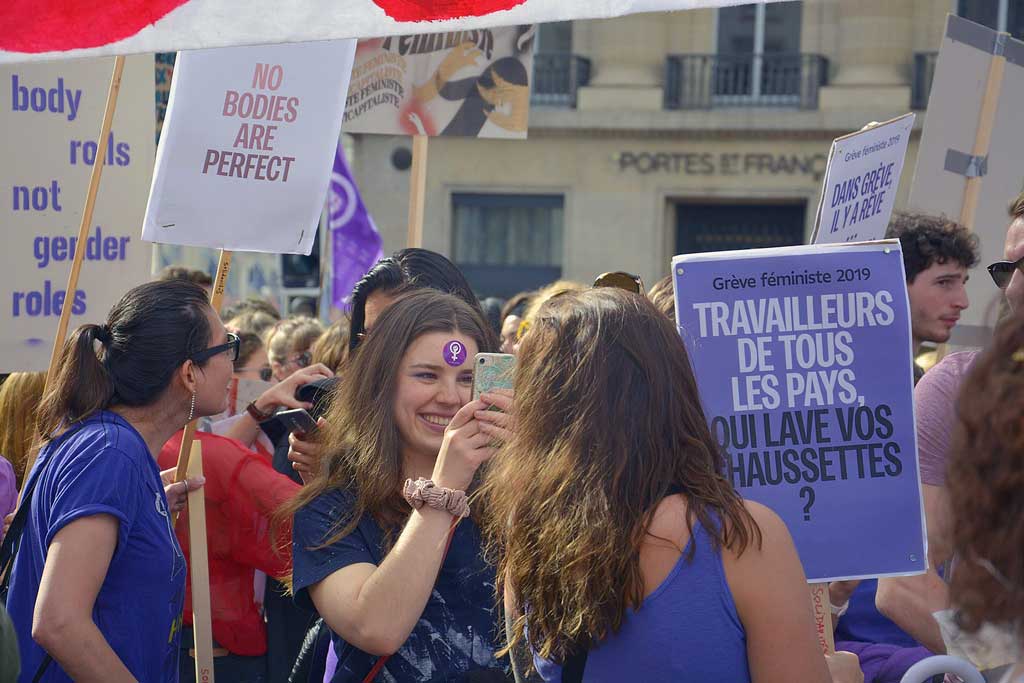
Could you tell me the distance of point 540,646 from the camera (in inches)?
88.4

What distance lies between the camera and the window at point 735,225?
762 inches

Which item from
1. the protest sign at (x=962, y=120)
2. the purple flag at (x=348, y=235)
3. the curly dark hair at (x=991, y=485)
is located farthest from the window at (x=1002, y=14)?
the curly dark hair at (x=991, y=485)

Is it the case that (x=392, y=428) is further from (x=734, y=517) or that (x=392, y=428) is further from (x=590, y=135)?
(x=590, y=135)

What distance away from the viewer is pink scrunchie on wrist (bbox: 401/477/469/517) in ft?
8.55

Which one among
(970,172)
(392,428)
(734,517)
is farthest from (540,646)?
(970,172)

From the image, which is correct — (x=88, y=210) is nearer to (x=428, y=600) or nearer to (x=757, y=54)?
(x=428, y=600)

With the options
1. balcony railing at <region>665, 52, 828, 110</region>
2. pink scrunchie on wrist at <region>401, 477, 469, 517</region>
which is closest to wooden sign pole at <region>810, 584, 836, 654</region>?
pink scrunchie on wrist at <region>401, 477, 469, 517</region>

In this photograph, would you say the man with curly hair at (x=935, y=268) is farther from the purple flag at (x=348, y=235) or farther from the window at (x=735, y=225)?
the window at (x=735, y=225)

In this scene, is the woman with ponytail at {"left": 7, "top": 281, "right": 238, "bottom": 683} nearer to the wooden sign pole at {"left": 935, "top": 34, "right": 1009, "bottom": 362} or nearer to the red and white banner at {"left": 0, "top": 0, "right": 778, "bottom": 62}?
the red and white banner at {"left": 0, "top": 0, "right": 778, "bottom": 62}

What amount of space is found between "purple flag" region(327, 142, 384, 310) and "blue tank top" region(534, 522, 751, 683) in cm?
719

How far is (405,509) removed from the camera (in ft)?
9.33

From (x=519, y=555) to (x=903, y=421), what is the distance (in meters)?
1.08

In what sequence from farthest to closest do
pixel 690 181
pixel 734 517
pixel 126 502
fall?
pixel 690 181, pixel 126 502, pixel 734 517

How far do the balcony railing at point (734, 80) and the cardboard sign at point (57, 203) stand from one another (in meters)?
15.4
